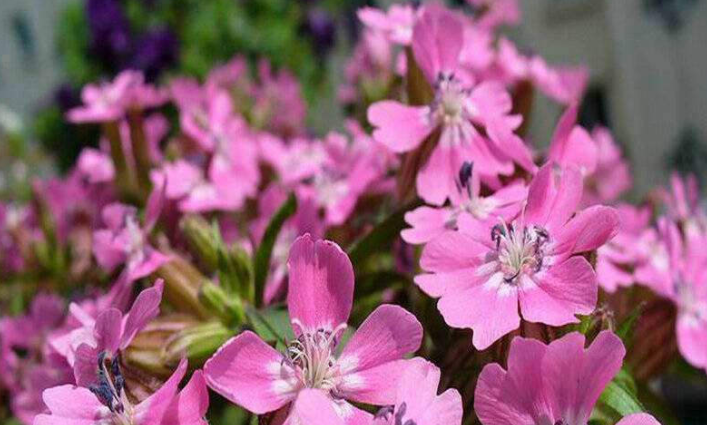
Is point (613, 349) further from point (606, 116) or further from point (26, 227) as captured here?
point (606, 116)

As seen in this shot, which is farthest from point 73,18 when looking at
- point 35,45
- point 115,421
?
point 115,421

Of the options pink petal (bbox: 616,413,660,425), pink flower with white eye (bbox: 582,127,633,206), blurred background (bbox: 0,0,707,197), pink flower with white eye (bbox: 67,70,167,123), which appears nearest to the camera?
pink petal (bbox: 616,413,660,425)

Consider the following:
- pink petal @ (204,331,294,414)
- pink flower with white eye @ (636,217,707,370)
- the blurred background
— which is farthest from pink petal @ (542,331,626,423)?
the blurred background

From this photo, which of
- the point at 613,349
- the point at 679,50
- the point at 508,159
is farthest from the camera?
the point at 679,50

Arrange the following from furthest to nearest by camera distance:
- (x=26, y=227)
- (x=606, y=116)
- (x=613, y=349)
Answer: (x=606, y=116) < (x=26, y=227) < (x=613, y=349)

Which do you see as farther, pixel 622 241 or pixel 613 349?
pixel 622 241

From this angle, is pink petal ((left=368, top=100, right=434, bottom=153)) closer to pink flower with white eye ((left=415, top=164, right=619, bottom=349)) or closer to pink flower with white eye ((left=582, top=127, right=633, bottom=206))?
pink flower with white eye ((left=415, top=164, right=619, bottom=349))

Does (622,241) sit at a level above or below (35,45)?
above

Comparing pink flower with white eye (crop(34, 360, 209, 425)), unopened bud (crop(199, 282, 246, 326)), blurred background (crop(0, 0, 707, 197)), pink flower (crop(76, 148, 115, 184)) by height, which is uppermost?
pink flower with white eye (crop(34, 360, 209, 425))
